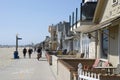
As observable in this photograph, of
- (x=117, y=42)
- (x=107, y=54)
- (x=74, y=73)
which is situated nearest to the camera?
(x=74, y=73)

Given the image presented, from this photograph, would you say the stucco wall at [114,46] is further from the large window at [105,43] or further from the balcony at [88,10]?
the balcony at [88,10]

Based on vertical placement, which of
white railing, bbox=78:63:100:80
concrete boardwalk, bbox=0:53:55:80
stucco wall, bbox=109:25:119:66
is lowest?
concrete boardwalk, bbox=0:53:55:80

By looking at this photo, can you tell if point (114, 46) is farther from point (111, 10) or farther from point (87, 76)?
point (87, 76)

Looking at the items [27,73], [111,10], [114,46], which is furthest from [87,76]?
[27,73]

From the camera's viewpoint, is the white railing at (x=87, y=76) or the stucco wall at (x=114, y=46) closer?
the white railing at (x=87, y=76)

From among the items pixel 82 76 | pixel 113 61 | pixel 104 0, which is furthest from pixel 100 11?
pixel 82 76

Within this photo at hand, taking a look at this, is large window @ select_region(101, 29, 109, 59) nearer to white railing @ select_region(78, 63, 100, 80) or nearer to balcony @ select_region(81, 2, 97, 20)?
white railing @ select_region(78, 63, 100, 80)

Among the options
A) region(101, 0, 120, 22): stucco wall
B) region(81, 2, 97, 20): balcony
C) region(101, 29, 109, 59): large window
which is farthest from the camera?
region(81, 2, 97, 20): balcony

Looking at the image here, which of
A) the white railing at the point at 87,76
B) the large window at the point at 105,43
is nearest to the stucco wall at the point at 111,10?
the large window at the point at 105,43

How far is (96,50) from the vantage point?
20609 mm

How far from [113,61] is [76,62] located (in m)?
4.53

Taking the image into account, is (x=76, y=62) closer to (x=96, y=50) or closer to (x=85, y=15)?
(x=96, y=50)

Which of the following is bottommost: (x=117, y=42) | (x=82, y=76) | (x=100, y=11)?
(x=82, y=76)

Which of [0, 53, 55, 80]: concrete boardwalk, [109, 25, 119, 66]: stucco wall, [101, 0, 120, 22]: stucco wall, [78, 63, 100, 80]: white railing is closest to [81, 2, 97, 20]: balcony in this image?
[0, 53, 55, 80]: concrete boardwalk
